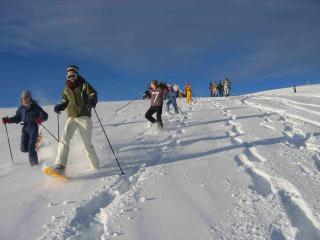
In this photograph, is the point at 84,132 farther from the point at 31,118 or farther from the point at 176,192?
the point at 176,192

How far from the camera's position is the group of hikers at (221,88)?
3878 centimetres

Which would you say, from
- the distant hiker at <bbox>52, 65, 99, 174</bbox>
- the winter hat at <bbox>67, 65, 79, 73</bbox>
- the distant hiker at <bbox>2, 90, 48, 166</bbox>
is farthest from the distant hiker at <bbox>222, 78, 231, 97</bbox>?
the winter hat at <bbox>67, 65, 79, 73</bbox>

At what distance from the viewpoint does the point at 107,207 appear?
242 inches

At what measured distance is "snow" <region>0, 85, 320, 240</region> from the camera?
5266 millimetres

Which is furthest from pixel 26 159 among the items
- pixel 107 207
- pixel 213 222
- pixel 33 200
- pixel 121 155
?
pixel 213 222

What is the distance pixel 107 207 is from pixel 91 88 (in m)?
3.03

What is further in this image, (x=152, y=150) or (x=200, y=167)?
(x=152, y=150)

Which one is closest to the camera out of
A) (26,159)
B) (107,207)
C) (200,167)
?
(107,207)

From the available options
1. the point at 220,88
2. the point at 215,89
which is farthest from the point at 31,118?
the point at 215,89

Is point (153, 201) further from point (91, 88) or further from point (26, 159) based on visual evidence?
point (26, 159)

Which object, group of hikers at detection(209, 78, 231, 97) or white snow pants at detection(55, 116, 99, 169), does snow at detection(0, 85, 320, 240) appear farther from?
group of hikers at detection(209, 78, 231, 97)

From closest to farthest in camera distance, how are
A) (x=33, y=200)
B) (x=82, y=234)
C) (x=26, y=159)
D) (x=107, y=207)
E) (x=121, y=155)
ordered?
(x=82, y=234) → (x=107, y=207) → (x=33, y=200) → (x=121, y=155) → (x=26, y=159)

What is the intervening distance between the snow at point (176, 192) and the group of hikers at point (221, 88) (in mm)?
27215

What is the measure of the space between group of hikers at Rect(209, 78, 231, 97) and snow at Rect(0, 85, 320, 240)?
27.2 meters
